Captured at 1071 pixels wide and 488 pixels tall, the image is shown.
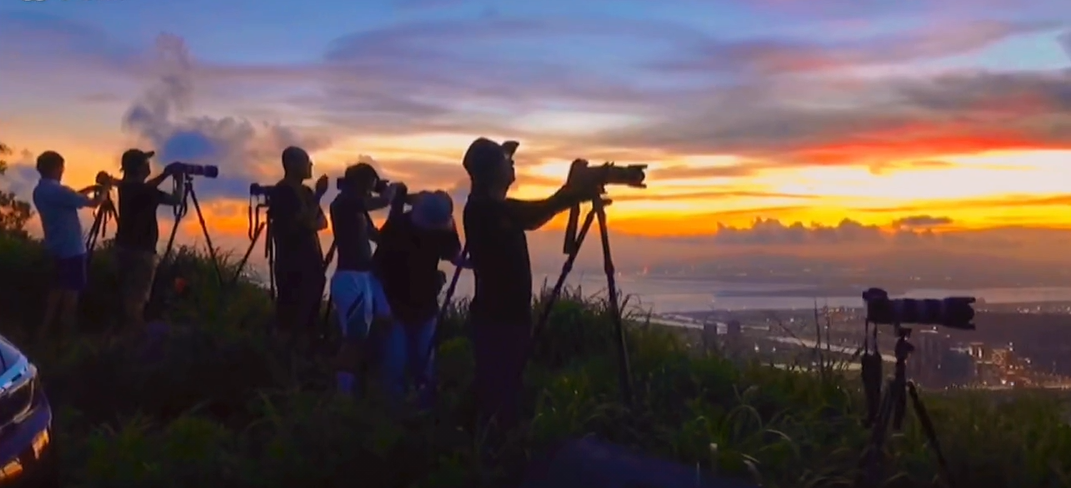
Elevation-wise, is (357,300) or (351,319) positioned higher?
(357,300)

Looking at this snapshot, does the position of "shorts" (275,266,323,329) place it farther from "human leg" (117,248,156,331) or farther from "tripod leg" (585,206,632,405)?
"tripod leg" (585,206,632,405)

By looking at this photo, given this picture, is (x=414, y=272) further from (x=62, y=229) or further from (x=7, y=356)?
(x=62, y=229)

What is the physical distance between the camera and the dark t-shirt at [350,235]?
8.69 metres

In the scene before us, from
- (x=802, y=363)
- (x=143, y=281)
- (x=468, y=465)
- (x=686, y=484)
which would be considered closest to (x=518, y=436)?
(x=468, y=465)

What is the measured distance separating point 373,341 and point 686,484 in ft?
10.2

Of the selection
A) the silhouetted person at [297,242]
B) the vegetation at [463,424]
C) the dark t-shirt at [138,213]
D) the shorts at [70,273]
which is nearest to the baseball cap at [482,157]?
the vegetation at [463,424]

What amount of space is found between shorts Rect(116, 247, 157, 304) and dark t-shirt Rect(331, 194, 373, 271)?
2856 millimetres

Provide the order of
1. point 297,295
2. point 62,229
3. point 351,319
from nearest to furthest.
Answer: point 351,319 < point 297,295 < point 62,229

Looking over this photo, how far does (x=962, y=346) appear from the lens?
730 cm

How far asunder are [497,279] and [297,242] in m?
3.31

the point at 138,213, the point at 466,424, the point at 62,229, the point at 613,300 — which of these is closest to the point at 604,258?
the point at 613,300

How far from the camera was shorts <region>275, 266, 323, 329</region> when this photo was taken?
31.7ft

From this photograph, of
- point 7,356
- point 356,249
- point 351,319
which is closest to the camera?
point 7,356

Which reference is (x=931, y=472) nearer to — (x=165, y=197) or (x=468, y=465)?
(x=468, y=465)
